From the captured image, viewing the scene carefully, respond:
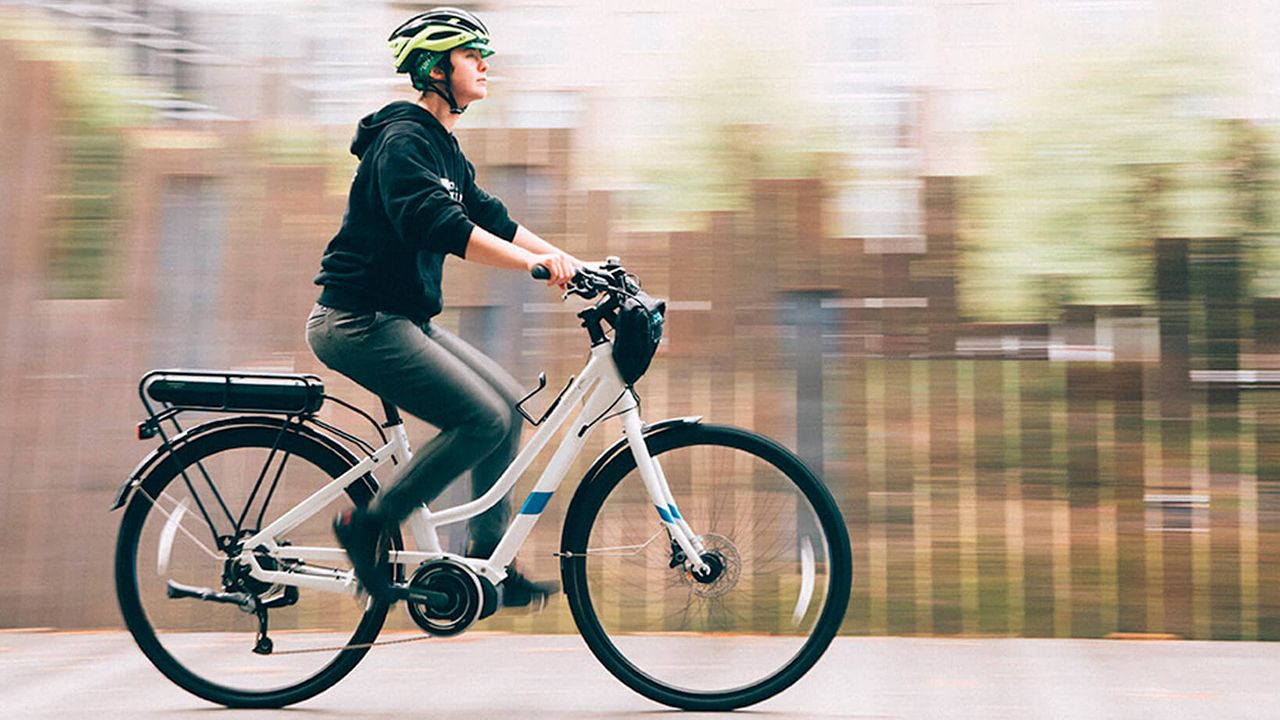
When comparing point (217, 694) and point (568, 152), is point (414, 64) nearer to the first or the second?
point (568, 152)

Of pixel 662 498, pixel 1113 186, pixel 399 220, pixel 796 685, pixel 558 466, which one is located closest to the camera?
pixel 399 220

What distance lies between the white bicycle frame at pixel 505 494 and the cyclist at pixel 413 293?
3.8 inches

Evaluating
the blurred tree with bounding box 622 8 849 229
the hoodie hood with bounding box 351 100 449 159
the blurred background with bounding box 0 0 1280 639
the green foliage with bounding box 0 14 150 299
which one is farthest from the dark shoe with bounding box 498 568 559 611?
the green foliage with bounding box 0 14 150 299

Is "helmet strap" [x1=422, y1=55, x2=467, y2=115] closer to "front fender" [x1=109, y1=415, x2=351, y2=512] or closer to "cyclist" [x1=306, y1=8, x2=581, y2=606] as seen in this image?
"cyclist" [x1=306, y1=8, x2=581, y2=606]

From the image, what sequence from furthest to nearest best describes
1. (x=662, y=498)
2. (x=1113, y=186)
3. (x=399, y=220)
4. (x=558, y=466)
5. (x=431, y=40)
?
(x=1113, y=186) < (x=558, y=466) < (x=662, y=498) < (x=431, y=40) < (x=399, y=220)

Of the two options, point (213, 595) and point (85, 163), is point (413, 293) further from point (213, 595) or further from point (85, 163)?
point (85, 163)

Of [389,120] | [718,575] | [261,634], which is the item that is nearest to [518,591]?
[718,575]

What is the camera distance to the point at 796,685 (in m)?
4.98

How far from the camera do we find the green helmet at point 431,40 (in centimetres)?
442

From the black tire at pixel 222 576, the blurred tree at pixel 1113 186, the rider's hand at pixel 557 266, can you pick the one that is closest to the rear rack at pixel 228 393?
the black tire at pixel 222 576

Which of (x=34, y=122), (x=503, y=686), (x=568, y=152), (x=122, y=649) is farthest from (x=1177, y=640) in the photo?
(x=34, y=122)

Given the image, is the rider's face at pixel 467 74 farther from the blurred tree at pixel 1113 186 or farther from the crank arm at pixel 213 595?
the blurred tree at pixel 1113 186

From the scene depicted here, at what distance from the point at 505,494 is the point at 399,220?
871 millimetres

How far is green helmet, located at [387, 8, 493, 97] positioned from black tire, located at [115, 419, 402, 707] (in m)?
1.12
